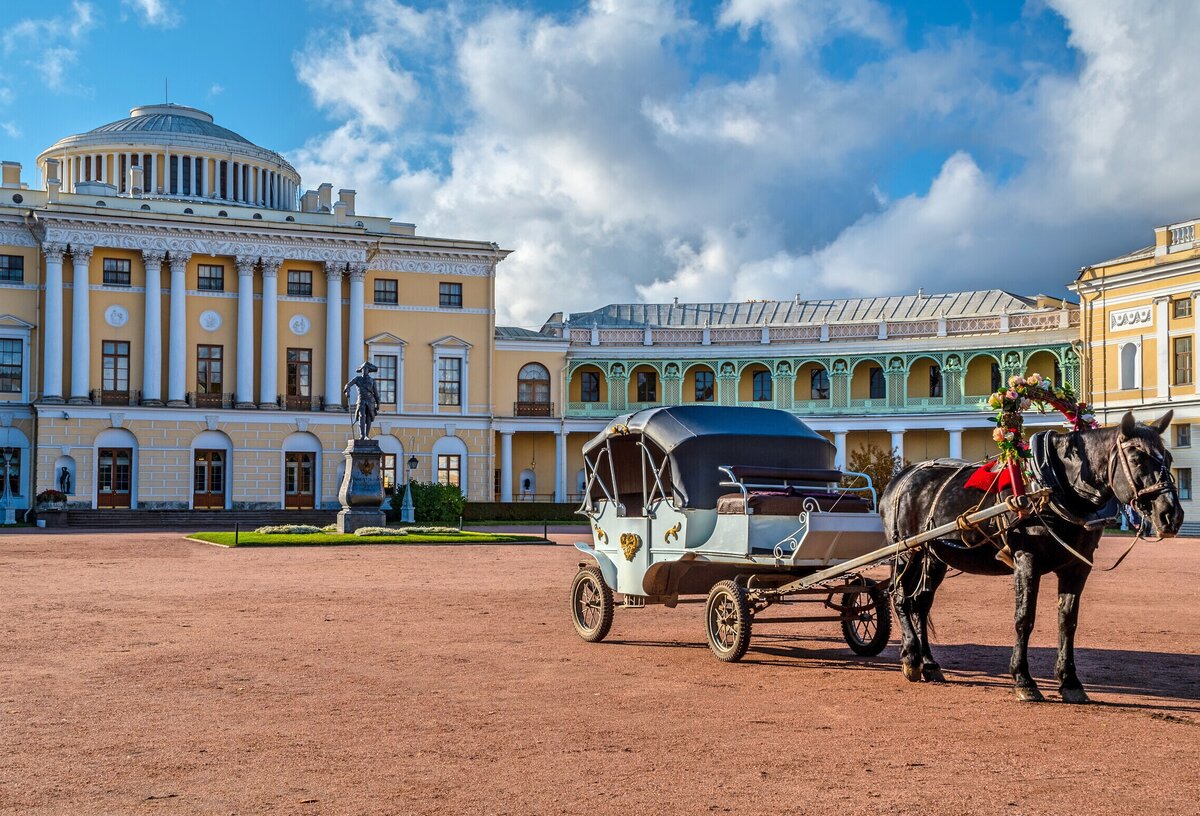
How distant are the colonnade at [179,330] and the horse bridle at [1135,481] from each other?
52.9m

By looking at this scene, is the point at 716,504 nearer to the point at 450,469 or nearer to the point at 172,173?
the point at 450,469

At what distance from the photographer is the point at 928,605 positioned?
35.8 ft

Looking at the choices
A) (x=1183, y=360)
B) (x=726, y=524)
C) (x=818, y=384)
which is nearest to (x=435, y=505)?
(x=818, y=384)

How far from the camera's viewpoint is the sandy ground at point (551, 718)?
695 centimetres

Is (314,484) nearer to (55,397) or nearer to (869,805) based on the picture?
(55,397)

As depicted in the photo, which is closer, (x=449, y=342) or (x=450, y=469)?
(x=450, y=469)

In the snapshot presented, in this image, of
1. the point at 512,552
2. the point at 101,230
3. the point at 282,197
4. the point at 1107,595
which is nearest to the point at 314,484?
the point at 101,230

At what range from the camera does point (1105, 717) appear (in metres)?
9.15

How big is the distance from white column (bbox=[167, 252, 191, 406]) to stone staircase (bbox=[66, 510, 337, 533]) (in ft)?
24.4

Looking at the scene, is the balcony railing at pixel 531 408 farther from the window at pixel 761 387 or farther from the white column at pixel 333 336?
the window at pixel 761 387

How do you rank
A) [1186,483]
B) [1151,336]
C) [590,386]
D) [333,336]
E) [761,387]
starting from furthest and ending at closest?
[590,386] < [761,387] < [333,336] < [1151,336] < [1186,483]

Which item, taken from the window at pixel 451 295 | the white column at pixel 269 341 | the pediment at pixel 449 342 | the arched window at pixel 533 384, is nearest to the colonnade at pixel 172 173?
the white column at pixel 269 341

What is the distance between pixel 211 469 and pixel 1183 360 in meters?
42.4

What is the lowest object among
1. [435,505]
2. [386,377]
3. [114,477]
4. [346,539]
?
[346,539]
